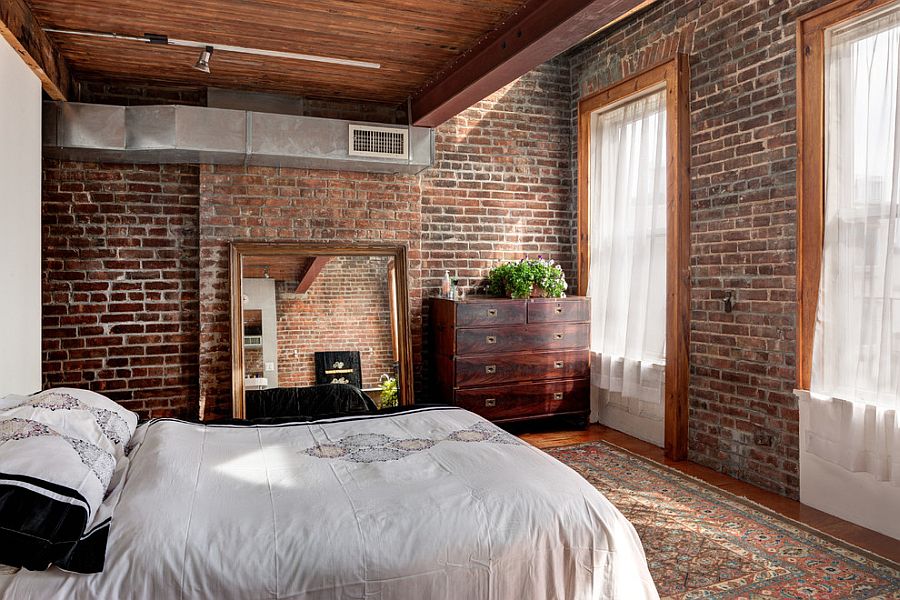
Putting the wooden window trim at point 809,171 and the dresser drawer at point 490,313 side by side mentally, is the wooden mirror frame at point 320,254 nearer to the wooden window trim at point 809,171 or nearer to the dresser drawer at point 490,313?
the dresser drawer at point 490,313

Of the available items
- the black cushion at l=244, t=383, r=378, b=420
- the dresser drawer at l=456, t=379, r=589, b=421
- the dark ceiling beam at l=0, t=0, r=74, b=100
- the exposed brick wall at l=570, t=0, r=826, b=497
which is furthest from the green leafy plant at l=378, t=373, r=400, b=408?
the dark ceiling beam at l=0, t=0, r=74, b=100

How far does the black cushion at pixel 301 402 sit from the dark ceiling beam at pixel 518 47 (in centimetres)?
218

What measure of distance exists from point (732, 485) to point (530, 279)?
2076mm

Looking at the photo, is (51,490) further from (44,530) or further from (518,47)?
(518,47)

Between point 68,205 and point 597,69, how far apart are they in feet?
13.6

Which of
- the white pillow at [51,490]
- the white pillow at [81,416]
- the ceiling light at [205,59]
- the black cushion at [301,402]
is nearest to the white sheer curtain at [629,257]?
the black cushion at [301,402]

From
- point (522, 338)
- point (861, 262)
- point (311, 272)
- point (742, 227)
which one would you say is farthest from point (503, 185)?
point (861, 262)

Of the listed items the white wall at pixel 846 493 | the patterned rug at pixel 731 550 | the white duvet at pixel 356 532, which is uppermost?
the white duvet at pixel 356 532

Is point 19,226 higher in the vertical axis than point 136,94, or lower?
Answer: lower

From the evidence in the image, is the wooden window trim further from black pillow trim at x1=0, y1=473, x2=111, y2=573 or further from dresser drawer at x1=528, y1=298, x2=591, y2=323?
black pillow trim at x1=0, y1=473, x2=111, y2=573

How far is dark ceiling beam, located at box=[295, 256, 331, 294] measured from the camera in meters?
4.93

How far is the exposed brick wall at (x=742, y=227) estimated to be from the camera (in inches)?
148

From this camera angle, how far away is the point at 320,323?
4.93 metres

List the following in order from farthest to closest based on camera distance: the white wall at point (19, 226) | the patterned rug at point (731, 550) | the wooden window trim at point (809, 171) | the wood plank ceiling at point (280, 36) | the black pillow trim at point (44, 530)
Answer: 1. the wooden window trim at point (809, 171)
2. the wood plank ceiling at point (280, 36)
3. the white wall at point (19, 226)
4. the patterned rug at point (731, 550)
5. the black pillow trim at point (44, 530)
